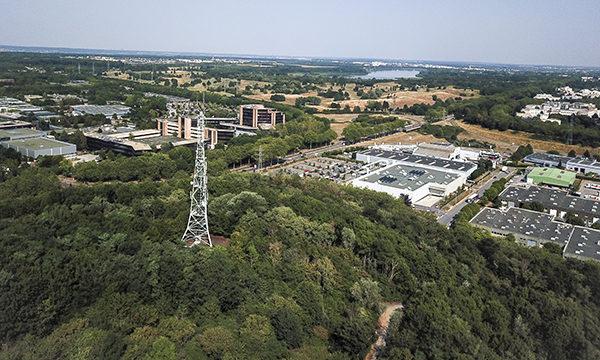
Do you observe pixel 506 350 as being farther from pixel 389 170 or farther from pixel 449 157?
pixel 449 157

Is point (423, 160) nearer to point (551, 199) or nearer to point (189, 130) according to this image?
point (551, 199)

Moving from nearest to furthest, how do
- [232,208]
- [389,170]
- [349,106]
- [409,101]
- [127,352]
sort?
1. [127,352]
2. [232,208]
3. [389,170]
4. [349,106]
5. [409,101]

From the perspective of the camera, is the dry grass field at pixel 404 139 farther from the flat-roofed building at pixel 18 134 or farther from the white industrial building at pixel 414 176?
the flat-roofed building at pixel 18 134

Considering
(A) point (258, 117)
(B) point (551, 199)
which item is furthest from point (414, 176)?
(A) point (258, 117)

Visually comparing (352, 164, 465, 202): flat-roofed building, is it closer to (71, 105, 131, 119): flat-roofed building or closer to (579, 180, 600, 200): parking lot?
(579, 180, 600, 200): parking lot

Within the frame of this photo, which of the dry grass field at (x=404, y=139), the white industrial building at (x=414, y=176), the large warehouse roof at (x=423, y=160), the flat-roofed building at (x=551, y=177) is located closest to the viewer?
the white industrial building at (x=414, y=176)

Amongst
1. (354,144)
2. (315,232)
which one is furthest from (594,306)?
(354,144)

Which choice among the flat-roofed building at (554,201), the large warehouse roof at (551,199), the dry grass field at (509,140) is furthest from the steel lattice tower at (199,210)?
the dry grass field at (509,140)
